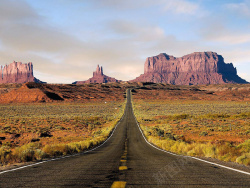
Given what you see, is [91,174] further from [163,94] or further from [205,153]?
[163,94]

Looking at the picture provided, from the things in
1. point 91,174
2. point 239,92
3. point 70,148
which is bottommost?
point 70,148

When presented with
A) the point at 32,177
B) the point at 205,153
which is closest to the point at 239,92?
the point at 205,153

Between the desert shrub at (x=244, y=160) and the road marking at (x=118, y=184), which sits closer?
the road marking at (x=118, y=184)

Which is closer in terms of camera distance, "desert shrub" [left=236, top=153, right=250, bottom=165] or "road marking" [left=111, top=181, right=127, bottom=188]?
"road marking" [left=111, top=181, right=127, bottom=188]

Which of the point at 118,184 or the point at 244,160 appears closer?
the point at 118,184

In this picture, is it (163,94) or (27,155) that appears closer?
(27,155)

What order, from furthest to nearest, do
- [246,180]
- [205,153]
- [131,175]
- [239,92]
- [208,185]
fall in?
1. [239,92]
2. [205,153]
3. [131,175]
4. [246,180]
5. [208,185]

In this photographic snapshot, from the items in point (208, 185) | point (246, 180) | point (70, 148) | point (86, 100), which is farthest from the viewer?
point (86, 100)

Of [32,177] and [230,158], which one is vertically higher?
[32,177]

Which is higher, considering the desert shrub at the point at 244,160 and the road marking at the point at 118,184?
the road marking at the point at 118,184

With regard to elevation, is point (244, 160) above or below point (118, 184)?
below

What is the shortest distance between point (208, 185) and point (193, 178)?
28.7 inches

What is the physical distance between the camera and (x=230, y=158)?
32.7 feet

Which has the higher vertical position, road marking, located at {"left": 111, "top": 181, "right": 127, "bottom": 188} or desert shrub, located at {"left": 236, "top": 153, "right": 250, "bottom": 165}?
road marking, located at {"left": 111, "top": 181, "right": 127, "bottom": 188}
